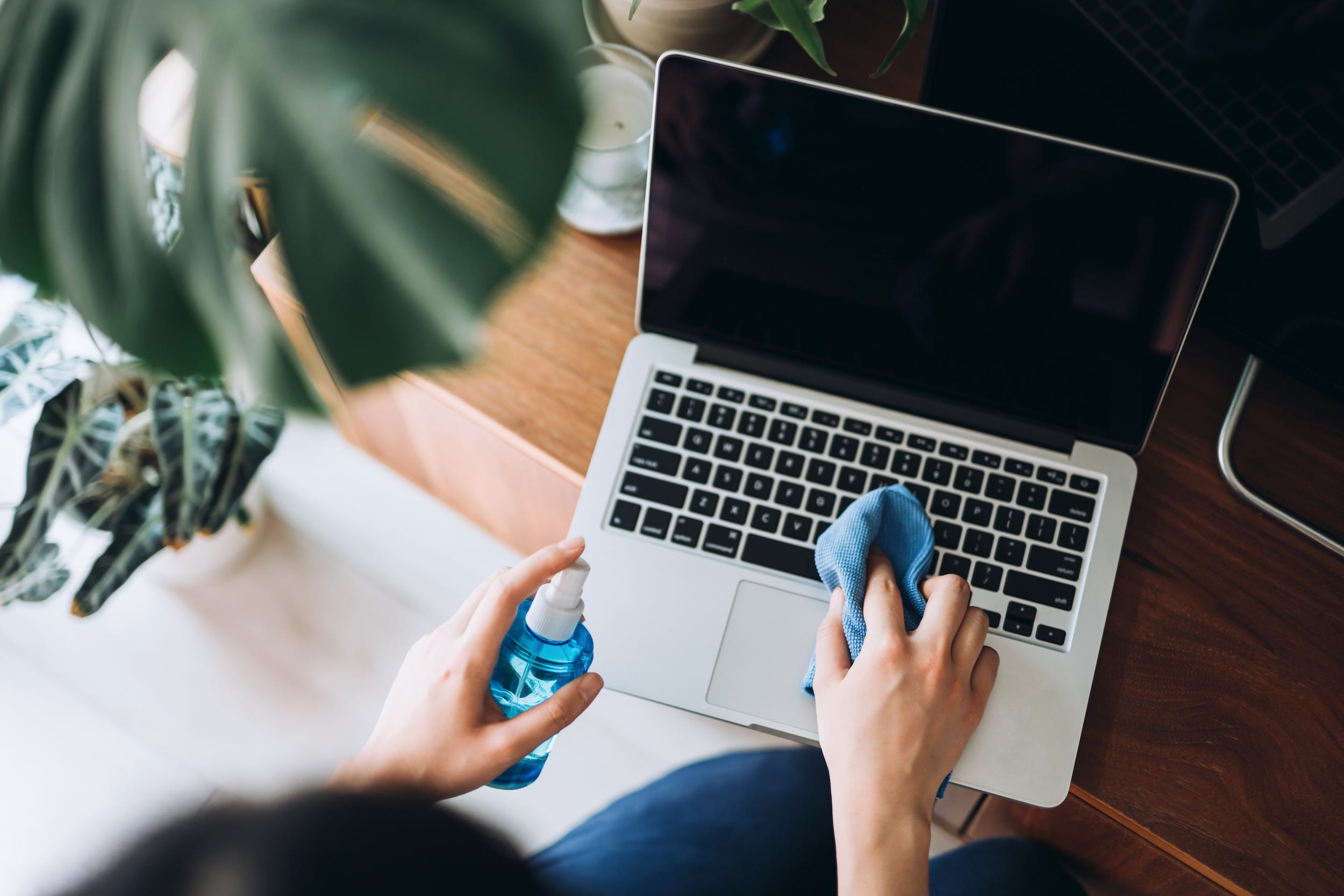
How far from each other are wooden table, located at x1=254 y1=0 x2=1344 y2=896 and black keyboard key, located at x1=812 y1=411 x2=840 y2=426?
16 centimetres

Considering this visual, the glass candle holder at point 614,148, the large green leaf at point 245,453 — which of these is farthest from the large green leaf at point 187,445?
the glass candle holder at point 614,148

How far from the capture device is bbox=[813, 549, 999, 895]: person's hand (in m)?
0.56

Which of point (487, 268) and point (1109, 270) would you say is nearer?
point (487, 268)

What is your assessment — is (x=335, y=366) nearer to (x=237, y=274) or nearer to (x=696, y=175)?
(x=237, y=274)

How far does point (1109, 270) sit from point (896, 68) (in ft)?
0.92

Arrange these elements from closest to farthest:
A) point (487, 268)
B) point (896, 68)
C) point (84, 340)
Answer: point (487, 268) < point (896, 68) < point (84, 340)

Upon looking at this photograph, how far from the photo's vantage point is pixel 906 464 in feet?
2.17

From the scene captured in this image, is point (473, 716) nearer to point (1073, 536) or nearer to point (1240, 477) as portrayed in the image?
point (1073, 536)

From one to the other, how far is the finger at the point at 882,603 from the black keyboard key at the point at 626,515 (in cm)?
17

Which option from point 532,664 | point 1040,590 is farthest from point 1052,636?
point 532,664

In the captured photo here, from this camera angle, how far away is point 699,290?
0.65 meters

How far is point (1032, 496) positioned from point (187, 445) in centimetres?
69

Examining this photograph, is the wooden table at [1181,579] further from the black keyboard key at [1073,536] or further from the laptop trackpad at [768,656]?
the laptop trackpad at [768,656]

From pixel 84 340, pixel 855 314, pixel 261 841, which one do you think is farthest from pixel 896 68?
pixel 84 340
